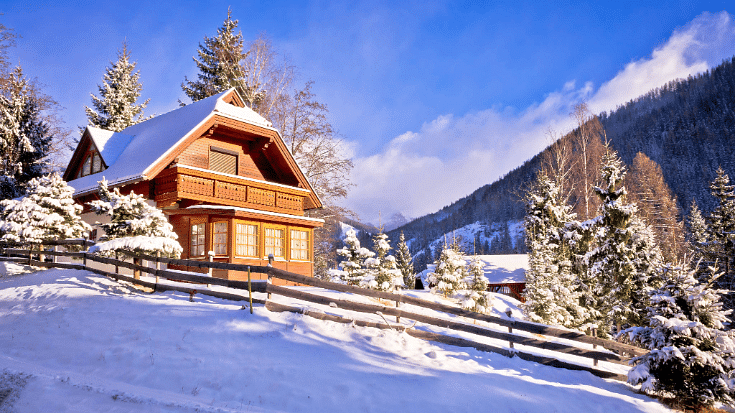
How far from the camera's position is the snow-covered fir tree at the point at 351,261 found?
2820cm

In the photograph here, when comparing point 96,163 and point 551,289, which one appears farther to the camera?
point 96,163

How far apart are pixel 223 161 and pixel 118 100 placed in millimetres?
22295

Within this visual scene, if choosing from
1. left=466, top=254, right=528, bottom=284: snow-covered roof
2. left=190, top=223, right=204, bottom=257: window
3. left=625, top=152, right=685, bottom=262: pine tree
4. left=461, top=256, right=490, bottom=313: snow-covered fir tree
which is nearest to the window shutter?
left=190, top=223, right=204, bottom=257: window

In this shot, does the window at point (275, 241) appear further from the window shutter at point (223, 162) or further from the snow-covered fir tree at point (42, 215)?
the snow-covered fir tree at point (42, 215)

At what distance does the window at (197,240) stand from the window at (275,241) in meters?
2.99

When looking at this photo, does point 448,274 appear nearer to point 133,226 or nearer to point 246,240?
point 246,240

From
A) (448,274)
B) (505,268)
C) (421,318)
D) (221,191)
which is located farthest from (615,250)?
(505,268)

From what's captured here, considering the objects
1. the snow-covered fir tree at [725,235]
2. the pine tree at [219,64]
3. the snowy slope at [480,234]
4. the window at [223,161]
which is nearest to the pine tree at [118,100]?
the pine tree at [219,64]

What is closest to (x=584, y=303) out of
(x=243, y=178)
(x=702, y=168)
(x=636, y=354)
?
(x=636, y=354)

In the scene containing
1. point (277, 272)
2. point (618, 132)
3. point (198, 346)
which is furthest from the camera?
point (618, 132)

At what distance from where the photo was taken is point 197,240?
1978 cm

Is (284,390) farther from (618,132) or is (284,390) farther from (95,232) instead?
(618,132)

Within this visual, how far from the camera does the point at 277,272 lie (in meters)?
10.9

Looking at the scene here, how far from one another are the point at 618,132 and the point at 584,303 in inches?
6135
